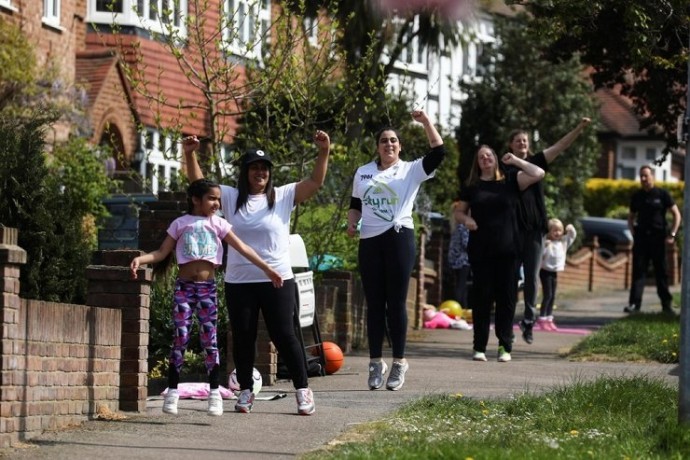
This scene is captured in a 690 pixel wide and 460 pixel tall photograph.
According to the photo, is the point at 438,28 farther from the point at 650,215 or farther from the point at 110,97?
the point at 110,97

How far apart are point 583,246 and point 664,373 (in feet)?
76.7

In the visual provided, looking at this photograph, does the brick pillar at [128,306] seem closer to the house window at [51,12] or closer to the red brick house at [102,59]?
the red brick house at [102,59]

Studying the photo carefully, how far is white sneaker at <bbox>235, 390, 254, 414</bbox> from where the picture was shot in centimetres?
1030

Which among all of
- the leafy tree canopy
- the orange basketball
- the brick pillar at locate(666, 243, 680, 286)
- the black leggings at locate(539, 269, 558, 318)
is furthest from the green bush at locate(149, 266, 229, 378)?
the brick pillar at locate(666, 243, 680, 286)

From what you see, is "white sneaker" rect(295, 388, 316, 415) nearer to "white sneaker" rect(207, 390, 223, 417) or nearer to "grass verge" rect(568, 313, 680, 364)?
"white sneaker" rect(207, 390, 223, 417)

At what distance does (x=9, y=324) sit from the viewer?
28.2ft

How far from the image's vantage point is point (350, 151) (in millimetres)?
15047

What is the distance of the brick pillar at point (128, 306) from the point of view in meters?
10.3

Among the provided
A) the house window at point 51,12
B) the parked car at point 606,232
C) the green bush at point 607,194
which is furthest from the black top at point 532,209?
the green bush at point 607,194

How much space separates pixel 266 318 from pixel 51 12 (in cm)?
1926

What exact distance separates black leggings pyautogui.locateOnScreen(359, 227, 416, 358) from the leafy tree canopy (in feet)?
13.6

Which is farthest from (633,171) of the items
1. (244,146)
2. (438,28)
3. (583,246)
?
(244,146)

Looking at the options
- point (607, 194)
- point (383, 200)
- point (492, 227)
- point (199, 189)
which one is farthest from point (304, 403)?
point (607, 194)

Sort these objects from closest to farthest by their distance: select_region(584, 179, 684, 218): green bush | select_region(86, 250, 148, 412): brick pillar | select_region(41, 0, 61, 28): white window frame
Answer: select_region(86, 250, 148, 412): brick pillar, select_region(41, 0, 61, 28): white window frame, select_region(584, 179, 684, 218): green bush
